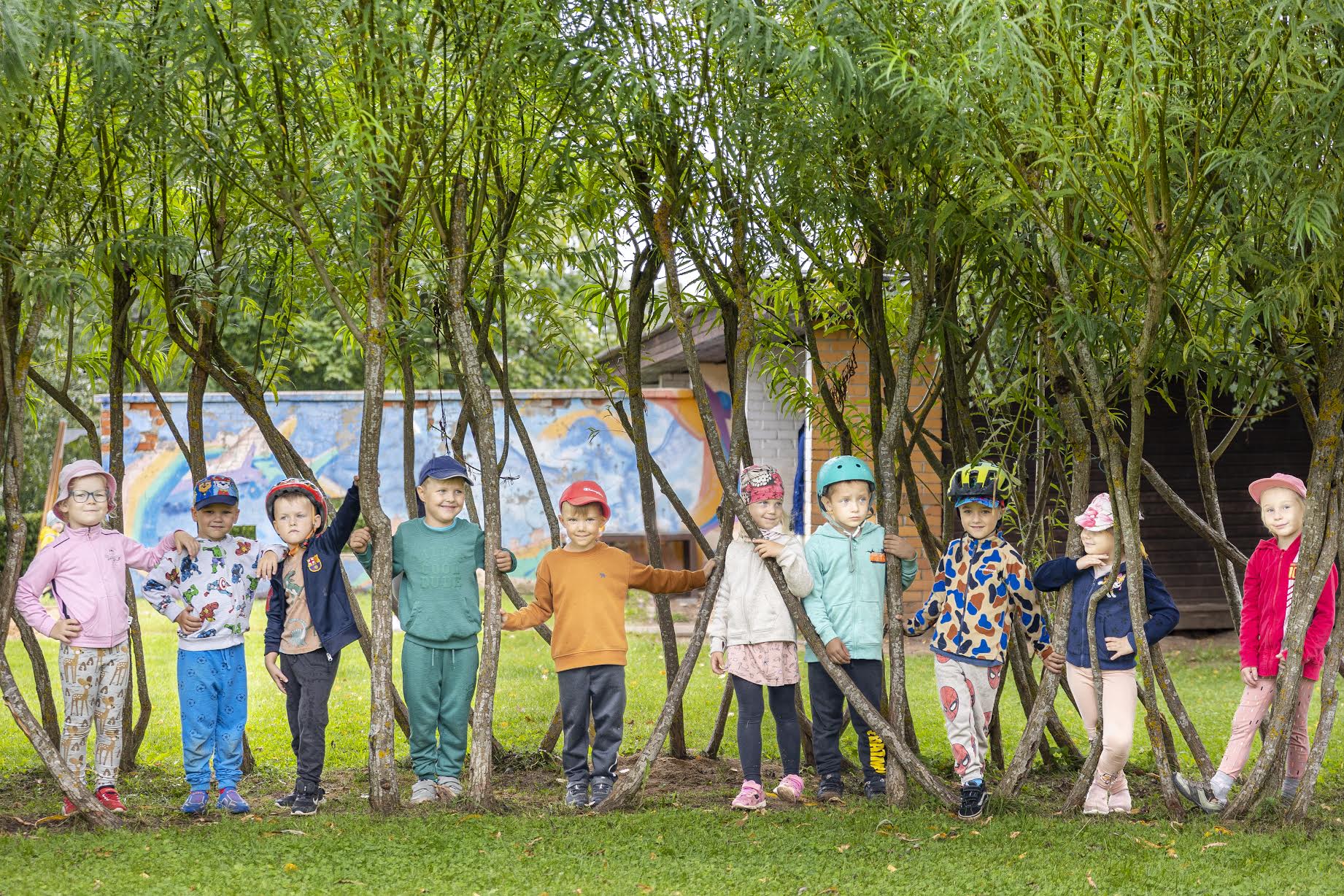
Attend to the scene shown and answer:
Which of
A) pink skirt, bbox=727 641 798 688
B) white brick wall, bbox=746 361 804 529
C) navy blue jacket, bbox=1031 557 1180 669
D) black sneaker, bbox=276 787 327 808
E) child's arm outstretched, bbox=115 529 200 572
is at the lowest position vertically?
black sneaker, bbox=276 787 327 808

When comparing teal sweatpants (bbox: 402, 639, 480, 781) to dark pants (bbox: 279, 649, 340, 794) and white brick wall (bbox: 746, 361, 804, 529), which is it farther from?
white brick wall (bbox: 746, 361, 804, 529)

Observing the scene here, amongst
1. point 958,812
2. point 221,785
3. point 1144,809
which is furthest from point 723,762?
point 221,785

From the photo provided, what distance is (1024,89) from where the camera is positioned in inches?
143

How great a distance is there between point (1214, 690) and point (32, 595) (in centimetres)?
700

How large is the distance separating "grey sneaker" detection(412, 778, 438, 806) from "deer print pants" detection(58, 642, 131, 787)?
1.08 metres

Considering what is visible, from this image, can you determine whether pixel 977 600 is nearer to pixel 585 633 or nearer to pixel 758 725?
pixel 758 725

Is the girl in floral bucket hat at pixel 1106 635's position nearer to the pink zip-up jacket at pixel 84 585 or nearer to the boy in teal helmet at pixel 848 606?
the boy in teal helmet at pixel 848 606

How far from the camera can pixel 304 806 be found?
14.7 feet

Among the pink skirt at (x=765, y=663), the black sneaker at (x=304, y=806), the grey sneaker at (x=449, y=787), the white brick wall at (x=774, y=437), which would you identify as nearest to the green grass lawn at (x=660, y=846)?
the black sneaker at (x=304, y=806)

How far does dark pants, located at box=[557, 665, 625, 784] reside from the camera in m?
4.58

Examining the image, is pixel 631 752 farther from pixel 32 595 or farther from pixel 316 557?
pixel 32 595

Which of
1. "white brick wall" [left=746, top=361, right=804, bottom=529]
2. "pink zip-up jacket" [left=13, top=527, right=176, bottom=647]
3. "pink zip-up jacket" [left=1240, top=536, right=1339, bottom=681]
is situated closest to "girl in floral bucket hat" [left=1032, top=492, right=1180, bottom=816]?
"pink zip-up jacket" [left=1240, top=536, right=1339, bottom=681]

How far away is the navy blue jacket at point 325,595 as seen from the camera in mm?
4508

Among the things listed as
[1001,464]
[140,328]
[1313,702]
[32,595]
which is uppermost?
[140,328]
